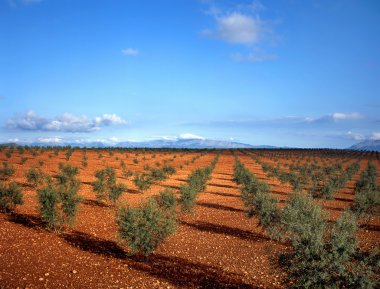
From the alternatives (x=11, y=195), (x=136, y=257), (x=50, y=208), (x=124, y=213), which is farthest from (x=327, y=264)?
(x=11, y=195)

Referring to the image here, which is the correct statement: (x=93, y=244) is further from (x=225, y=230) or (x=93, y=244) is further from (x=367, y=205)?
(x=367, y=205)

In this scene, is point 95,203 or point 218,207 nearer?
point 95,203

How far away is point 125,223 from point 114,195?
12.8 metres

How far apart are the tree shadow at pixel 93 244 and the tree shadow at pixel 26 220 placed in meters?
2.71

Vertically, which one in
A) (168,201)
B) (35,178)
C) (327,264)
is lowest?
(168,201)

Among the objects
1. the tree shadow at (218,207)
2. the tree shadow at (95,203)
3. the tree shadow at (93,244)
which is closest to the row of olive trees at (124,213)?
the tree shadow at (95,203)

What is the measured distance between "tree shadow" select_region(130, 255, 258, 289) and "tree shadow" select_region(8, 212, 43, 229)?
8943 millimetres

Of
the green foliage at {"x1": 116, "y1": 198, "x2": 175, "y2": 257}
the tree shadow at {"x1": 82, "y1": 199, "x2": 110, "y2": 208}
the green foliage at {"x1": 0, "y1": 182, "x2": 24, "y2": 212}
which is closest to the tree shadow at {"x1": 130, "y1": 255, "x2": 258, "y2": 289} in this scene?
the green foliage at {"x1": 116, "y1": 198, "x2": 175, "y2": 257}

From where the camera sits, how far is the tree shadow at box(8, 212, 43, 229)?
20075mm

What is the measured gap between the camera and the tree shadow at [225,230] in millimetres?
20009

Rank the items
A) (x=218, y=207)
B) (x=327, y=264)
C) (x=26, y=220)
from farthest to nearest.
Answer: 1. (x=218, y=207)
2. (x=26, y=220)
3. (x=327, y=264)

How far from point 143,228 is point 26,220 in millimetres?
10911

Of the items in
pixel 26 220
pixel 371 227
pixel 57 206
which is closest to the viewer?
pixel 57 206

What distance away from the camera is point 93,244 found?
17.2 metres
